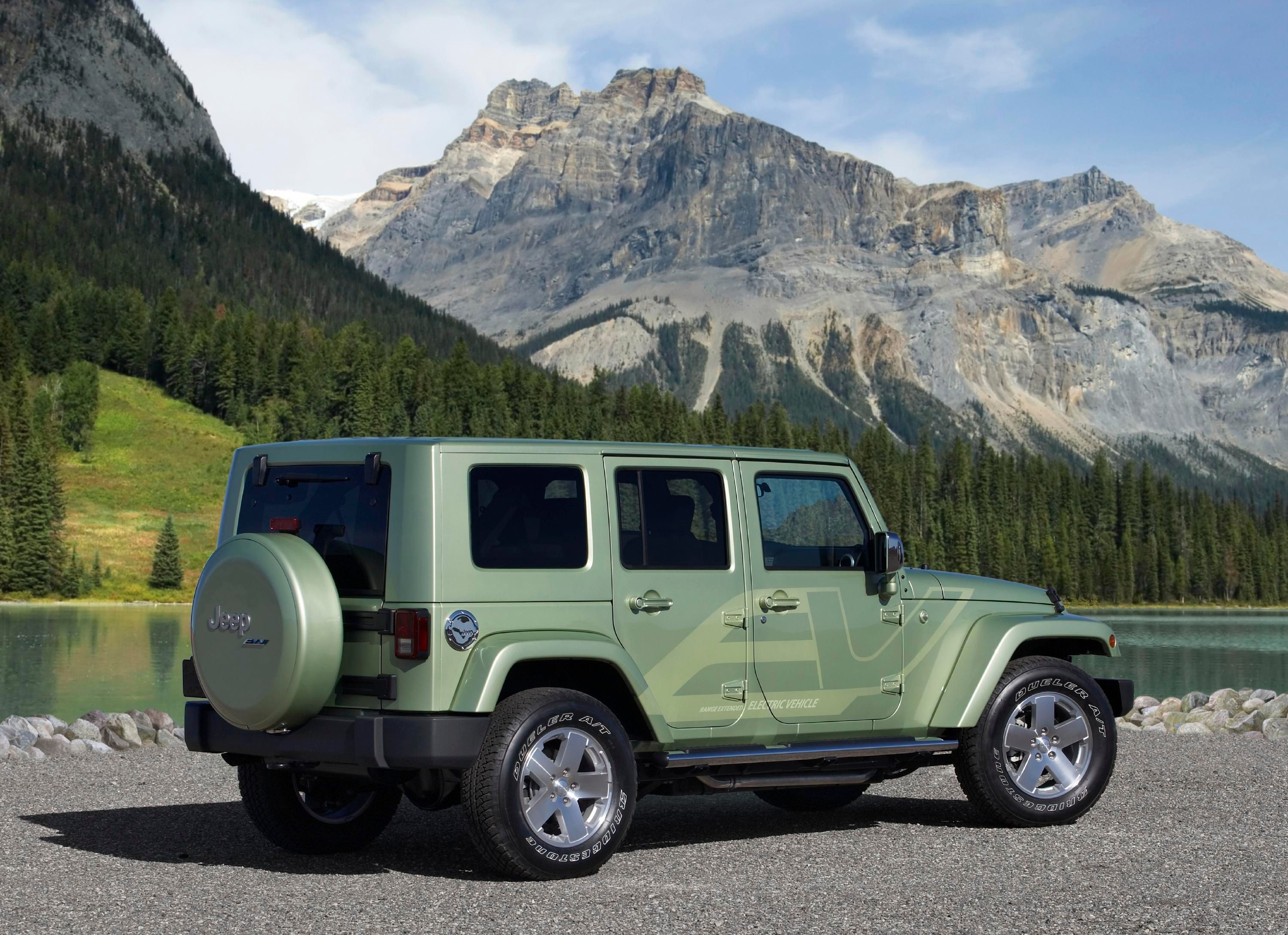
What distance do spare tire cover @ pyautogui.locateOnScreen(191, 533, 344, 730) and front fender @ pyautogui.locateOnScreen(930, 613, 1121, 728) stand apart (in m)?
4.98

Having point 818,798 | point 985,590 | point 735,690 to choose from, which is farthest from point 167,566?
point 735,690

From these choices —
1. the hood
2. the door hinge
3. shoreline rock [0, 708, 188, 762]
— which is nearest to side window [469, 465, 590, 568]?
the door hinge

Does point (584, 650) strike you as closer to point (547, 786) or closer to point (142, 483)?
point (547, 786)

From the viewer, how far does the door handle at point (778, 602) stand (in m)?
10.7

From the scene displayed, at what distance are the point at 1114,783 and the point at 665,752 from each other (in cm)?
677

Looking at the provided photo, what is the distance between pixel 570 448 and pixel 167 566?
344 feet

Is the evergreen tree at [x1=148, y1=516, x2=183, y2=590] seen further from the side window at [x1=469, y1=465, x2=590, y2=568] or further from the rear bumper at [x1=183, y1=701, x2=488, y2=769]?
the side window at [x1=469, y1=465, x2=590, y2=568]

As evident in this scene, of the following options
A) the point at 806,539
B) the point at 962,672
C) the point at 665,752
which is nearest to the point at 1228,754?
the point at 962,672

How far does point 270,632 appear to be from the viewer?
937cm

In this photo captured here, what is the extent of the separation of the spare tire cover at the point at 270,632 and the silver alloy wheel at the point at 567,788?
1.45 metres

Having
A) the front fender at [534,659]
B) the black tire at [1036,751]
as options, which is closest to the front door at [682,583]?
the front fender at [534,659]

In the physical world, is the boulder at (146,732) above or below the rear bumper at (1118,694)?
below

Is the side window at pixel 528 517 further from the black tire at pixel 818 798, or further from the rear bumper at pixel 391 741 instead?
the black tire at pixel 818 798

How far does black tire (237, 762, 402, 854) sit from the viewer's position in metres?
Answer: 10.9
